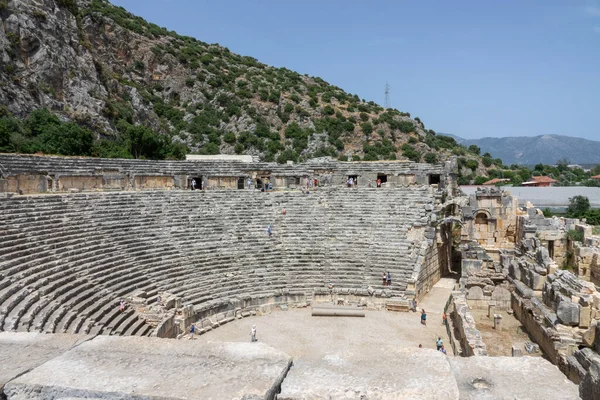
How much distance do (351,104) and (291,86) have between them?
819 centimetres

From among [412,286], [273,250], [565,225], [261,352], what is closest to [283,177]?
[273,250]

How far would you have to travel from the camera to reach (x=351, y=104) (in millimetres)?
55656

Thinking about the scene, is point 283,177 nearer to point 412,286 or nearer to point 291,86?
point 412,286

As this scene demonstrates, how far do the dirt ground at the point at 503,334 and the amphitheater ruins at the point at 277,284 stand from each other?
0.77 feet

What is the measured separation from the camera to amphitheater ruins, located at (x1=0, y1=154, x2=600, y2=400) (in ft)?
9.47

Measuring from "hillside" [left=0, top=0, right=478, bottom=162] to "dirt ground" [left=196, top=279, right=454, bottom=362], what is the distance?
18823mm

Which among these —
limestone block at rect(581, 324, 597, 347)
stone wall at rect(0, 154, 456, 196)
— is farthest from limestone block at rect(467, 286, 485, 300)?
stone wall at rect(0, 154, 456, 196)

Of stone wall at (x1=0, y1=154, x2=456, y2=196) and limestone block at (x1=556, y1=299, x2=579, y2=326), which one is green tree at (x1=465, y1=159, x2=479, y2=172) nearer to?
stone wall at (x1=0, y1=154, x2=456, y2=196)

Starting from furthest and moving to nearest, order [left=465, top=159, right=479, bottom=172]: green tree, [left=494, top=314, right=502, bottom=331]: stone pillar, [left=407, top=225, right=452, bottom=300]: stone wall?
[left=465, top=159, right=479, bottom=172]: green tree → [left=407, top=225, right=452, bottom=300]: stone wall → [left=494, top=314, right=502, bottom=331]: stone pillar

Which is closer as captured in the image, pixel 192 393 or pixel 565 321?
pixel 192 393

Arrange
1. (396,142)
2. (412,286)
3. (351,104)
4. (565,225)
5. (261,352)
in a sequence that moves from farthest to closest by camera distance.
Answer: (351,104) < (396,142) < (565,225) < (412,286) < (261,352)

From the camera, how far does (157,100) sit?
162 feet

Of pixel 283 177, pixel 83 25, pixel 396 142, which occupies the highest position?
pixel 83 25

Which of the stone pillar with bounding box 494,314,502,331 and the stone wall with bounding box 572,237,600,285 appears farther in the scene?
the stone wall with bounding box 572,237,600,285
